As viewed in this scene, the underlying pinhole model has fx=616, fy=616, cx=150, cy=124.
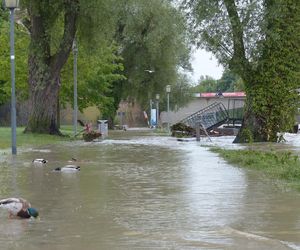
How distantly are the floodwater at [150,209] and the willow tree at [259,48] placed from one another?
1318 cm

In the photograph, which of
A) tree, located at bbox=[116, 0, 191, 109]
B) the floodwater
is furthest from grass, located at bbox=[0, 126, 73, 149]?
tree, located at bbox=[116, 0, 191, 109]

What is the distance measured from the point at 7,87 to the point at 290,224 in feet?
123

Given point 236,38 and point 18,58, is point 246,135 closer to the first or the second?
point 236,38

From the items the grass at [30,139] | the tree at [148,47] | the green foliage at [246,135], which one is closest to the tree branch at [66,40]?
the grass at [30,139]

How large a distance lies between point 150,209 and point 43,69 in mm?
24202

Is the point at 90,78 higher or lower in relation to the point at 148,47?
lower

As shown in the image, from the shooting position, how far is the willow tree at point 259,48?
25906 millimetres

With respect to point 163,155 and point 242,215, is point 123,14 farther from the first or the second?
point 242,215

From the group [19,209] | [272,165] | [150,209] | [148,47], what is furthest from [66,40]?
[19,209]

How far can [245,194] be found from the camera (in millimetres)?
9680

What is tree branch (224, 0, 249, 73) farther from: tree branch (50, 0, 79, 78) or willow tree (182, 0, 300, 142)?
tree branch (50, 0, 79, 78)

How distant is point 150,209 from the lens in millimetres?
8359

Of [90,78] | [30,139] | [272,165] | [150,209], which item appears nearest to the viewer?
[150,209]

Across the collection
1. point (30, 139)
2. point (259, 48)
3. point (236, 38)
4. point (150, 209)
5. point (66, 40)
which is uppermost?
point (66, 40)
